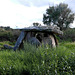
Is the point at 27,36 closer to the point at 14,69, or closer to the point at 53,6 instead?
the point at 14,69

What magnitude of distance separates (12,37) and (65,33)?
28.7 feet

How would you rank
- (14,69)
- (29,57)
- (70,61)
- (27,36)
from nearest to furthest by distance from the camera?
(14,69) → (70,61) → (29,57) → (27,36)

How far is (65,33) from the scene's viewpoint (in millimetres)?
19281

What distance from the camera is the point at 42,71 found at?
3205 millimetres

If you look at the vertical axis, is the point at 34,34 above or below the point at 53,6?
below

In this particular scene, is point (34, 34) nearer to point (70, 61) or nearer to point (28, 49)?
point (28, 49)

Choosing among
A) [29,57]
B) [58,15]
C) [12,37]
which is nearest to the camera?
[29,57]

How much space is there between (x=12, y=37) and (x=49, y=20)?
12733 mm

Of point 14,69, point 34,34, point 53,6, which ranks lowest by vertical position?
point 14,69

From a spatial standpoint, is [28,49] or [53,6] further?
[53,6]

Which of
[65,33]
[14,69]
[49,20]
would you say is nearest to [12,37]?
[65,33]

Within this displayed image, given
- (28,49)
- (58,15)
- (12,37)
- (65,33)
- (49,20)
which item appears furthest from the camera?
(49,20)

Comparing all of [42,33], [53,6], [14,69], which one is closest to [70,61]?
[14,69]

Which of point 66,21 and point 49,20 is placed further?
point 49,20
